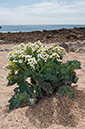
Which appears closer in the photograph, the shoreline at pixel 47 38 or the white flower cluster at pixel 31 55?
the white flower cluster at pixel 31 55

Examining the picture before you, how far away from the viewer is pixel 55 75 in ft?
9.00

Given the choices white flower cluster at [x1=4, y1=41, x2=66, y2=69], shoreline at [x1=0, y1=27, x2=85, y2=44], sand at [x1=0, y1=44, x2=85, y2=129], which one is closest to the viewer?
sand at [x1=0, y1=44, x2=85, y2=129]

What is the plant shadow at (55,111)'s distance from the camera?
2.37 metres

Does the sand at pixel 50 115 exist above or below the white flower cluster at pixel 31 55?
below

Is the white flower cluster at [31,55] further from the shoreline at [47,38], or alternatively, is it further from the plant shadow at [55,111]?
the shoreline at [47,38]

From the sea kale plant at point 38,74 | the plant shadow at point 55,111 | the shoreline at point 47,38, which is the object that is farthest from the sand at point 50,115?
the shoreline at point 47,38

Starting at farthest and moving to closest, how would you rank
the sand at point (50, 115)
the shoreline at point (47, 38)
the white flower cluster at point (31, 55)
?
1. the shoreline at point (47, 38)
2. the white flower cluster at point (31, 55)
3. the sand at point (50, 115)

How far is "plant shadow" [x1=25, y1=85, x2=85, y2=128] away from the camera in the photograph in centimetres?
237

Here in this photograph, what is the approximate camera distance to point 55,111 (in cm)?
252

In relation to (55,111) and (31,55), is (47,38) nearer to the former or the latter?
(31,55)

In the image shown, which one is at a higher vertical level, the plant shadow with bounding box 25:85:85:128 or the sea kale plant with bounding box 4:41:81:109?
the sea kale plant with bounding box 4:41:81:109

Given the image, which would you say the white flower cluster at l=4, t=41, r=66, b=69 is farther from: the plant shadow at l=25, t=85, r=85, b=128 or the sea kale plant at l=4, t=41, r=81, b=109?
the plant shadow at l=25, t=85, r=85, b=128

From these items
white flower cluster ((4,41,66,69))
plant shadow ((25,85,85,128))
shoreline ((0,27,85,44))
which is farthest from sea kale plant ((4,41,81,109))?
shoreline ((0,27,85,44))

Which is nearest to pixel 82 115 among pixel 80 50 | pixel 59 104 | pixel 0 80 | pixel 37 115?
pixel 59 104
